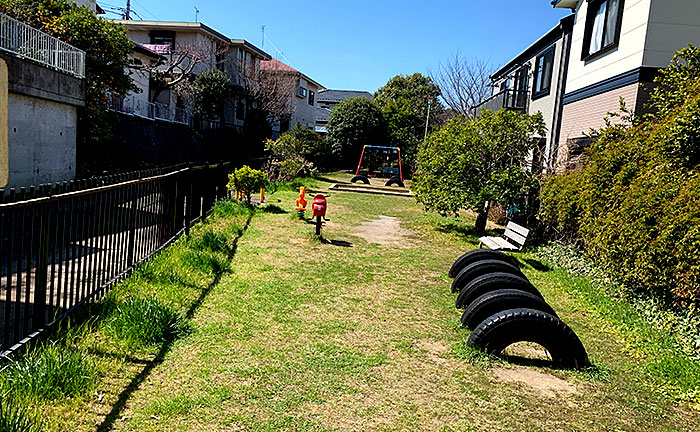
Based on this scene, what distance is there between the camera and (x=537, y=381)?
486 centimetres

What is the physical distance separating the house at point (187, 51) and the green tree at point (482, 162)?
69.7ft

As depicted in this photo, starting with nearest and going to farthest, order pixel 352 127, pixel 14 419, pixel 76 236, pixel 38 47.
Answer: pixel 14 419
pixel 76 236
pixel 38 47
pixel 352 127

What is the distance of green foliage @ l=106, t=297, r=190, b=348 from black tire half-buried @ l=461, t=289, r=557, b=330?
3068 millimetres

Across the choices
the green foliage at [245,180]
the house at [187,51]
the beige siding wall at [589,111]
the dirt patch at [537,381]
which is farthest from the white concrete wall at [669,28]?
the house at [187,51]

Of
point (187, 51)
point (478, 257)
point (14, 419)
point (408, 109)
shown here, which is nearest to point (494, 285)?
point (478, 257)

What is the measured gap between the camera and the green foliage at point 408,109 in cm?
4244

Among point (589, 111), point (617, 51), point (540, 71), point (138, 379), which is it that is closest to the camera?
point (138, 379)

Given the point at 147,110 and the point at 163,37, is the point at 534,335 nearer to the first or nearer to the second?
the point at 147,110

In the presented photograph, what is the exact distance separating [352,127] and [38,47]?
28020 mm

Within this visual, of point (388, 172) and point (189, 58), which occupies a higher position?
point (189, 58)

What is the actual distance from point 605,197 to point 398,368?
5.09 m

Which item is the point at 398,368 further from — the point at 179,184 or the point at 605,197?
the point at 179,184

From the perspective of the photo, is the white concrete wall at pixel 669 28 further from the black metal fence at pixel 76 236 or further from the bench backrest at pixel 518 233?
the black metal fence at pixel 76 236

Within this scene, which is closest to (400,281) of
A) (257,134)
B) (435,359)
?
(435,359)
